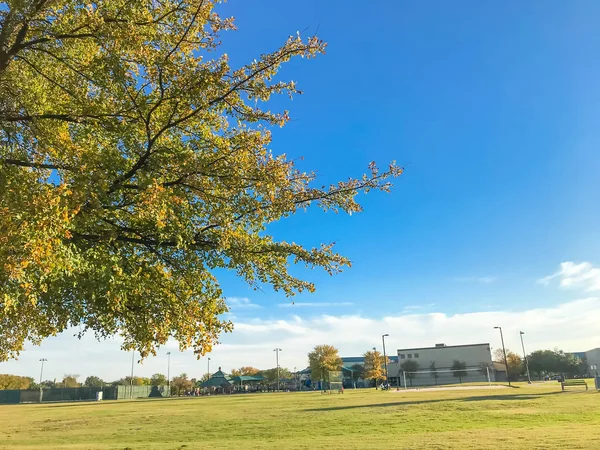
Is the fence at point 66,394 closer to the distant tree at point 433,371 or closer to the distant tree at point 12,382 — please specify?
the distant tree at point 12,382

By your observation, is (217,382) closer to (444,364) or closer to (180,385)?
(180,385)

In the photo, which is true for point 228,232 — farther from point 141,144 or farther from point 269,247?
point 141,144

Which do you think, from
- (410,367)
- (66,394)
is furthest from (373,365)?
(66,394)

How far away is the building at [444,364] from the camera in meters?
93.5

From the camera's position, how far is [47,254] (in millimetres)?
5559

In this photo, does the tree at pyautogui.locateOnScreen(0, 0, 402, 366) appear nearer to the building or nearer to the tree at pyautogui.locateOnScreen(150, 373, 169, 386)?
the building

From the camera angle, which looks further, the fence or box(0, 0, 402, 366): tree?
the fence

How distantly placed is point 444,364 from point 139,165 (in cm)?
10038

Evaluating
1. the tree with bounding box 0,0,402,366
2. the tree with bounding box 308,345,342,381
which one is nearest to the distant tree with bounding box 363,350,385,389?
the tree with bounding box 308,345,342,381

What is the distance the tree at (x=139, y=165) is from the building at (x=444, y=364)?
9084 cm

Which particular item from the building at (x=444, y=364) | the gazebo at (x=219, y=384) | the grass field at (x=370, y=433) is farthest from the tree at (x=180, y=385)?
the grass field at (x=370, y=433)

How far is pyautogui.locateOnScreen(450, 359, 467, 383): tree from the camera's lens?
93444 millimetres

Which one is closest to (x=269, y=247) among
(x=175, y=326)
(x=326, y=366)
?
(x=175, y=326)

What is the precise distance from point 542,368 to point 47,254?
115196 mm
